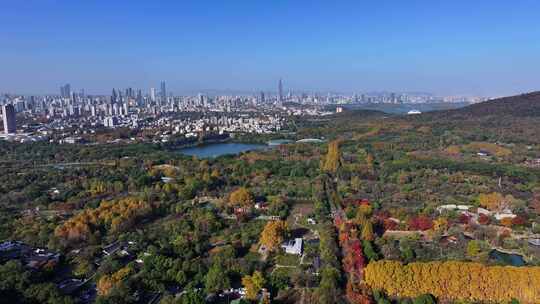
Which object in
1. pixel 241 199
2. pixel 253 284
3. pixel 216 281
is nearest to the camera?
pixel 253 284

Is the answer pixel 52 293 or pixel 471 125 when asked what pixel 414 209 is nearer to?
pixel 52 293

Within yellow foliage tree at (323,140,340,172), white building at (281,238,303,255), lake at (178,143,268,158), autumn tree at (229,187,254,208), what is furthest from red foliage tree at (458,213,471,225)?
lake at (178,143,268,158)

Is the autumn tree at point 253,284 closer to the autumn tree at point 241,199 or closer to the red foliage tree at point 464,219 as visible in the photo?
the autumn tree at point 241,199

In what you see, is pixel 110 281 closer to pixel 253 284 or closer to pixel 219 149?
pixel 253 284

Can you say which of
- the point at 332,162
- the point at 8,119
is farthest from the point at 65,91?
the point at 332,162

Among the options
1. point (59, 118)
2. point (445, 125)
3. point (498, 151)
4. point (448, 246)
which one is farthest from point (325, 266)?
point (59, 118)

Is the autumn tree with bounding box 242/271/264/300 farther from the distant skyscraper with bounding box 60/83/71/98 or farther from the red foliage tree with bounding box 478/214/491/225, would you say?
the distant skyscraper with bounding box 60/83/71/98

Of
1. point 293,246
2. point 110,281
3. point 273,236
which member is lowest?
point 293,246
